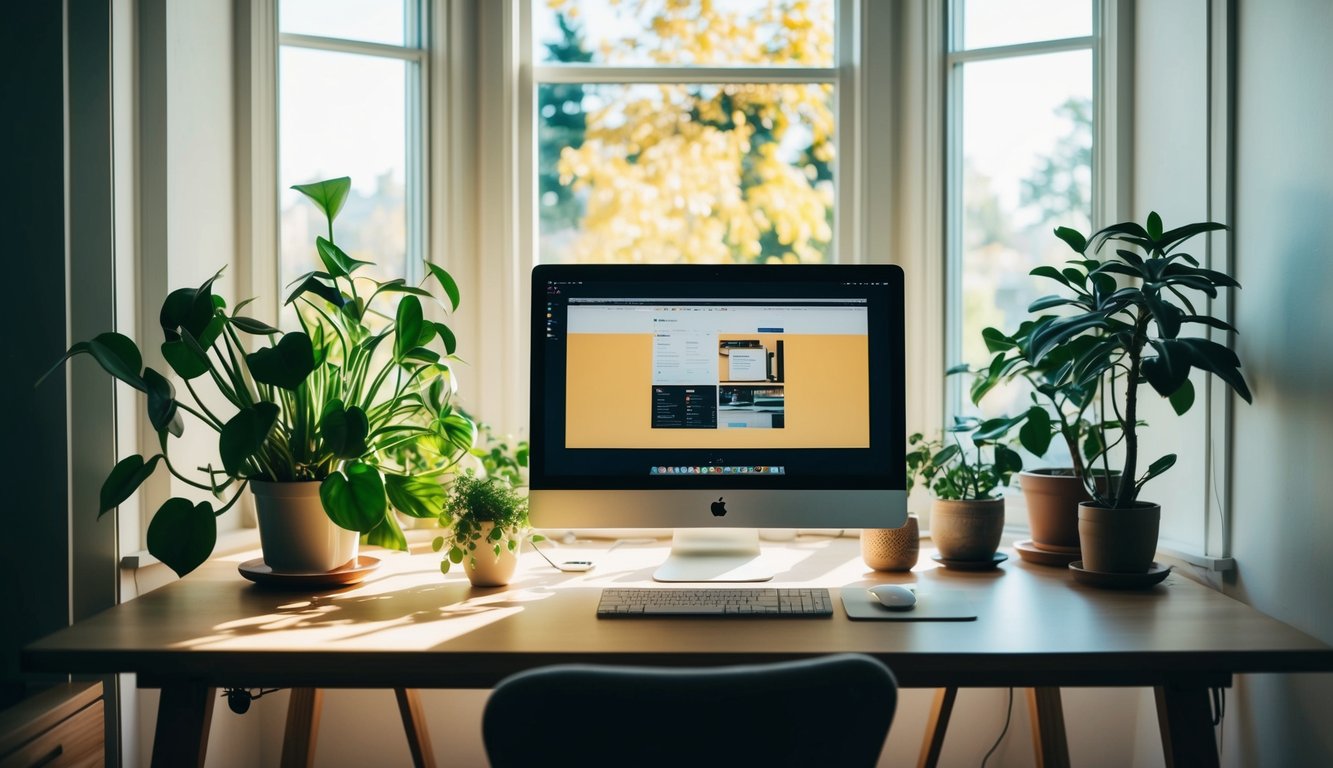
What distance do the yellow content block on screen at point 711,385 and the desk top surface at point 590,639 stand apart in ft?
1.01

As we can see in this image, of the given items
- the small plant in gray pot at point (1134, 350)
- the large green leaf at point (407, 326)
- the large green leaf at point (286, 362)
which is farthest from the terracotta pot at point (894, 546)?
the large green leaf at point (286, 362)

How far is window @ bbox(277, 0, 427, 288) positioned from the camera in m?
2.24

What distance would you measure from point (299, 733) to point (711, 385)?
111cm

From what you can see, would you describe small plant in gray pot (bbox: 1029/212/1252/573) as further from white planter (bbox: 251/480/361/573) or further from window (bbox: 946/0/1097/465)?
white planter (bbox: 251/480/361/573)

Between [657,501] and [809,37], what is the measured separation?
138cm

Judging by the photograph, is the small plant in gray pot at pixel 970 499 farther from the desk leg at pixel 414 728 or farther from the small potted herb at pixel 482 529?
the desk leg at pixel 414 728

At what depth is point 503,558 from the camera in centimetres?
172

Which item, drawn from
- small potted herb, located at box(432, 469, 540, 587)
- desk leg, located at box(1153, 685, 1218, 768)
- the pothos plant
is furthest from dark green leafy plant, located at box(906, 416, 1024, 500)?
the pothos plant

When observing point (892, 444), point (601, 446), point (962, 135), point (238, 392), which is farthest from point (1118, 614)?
point (238, 392)

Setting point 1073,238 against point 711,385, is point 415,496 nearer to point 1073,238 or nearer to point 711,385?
point 711,385

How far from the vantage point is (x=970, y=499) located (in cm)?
189

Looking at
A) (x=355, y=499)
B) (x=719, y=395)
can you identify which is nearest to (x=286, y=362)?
(x=355, y=499)

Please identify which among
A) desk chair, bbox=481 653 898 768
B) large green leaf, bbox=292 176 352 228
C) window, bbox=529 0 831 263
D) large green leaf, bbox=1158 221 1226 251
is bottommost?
desk chair, bbox=481 653 898 768

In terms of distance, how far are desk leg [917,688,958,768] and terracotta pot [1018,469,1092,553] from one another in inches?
14.5
